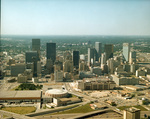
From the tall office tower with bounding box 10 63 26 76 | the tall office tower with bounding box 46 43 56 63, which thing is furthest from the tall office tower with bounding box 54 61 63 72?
the tall office tower with bounding box 10 63 26 76

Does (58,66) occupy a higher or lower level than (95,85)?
higher

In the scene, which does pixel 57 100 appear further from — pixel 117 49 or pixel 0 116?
pixel 117 49

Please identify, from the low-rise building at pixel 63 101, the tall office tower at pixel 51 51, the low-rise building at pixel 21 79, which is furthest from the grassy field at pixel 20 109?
the tall office tower at pixel 51 51

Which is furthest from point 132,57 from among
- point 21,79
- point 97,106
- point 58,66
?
point 97,106

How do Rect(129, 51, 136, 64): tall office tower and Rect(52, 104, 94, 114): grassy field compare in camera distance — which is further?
Rect(129, 51, 136, 64): tall office tower

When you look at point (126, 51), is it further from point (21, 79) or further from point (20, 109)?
point (20, 109)

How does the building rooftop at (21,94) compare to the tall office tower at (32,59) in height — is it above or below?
below

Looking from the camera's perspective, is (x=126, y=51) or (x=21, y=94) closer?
(x=21, y=94)

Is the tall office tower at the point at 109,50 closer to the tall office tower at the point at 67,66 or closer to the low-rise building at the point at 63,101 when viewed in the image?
the tall office tower at the point at 67,66

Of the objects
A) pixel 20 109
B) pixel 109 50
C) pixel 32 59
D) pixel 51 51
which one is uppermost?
pixel 109 50

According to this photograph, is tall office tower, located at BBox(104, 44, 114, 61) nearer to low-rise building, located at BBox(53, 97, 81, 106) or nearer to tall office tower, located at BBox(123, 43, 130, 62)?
tall office tower, located at BBox(123, 43, 130, 62)

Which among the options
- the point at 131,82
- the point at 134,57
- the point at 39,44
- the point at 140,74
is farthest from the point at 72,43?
the point at 131,82
